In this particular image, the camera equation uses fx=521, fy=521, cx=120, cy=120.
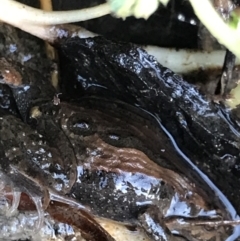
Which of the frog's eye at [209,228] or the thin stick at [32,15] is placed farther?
the frog's eye at [209,228]

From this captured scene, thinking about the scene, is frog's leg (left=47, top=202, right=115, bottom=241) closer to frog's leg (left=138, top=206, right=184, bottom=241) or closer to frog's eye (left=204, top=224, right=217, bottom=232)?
frog's leg (left=138, top=206, right=184, bottom=241)

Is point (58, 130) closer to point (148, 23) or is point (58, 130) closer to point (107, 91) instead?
point (107, 91)

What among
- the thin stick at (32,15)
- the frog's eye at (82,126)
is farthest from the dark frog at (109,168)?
the thin stick at (32,15)

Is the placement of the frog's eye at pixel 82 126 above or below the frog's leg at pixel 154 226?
above

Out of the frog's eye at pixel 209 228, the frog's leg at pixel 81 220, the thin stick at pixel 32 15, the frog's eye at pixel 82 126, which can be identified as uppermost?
the thin stick at pixel 32 15

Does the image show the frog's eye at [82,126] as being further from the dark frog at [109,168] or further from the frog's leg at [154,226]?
the frog's leg at [154,226]

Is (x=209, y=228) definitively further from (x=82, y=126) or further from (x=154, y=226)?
(x=82, y=126)

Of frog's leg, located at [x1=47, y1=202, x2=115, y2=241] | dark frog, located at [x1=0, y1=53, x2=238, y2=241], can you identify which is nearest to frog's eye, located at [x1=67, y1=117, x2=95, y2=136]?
dark frog, located at [x1=0, y1=53, x2=238, y2=241]
